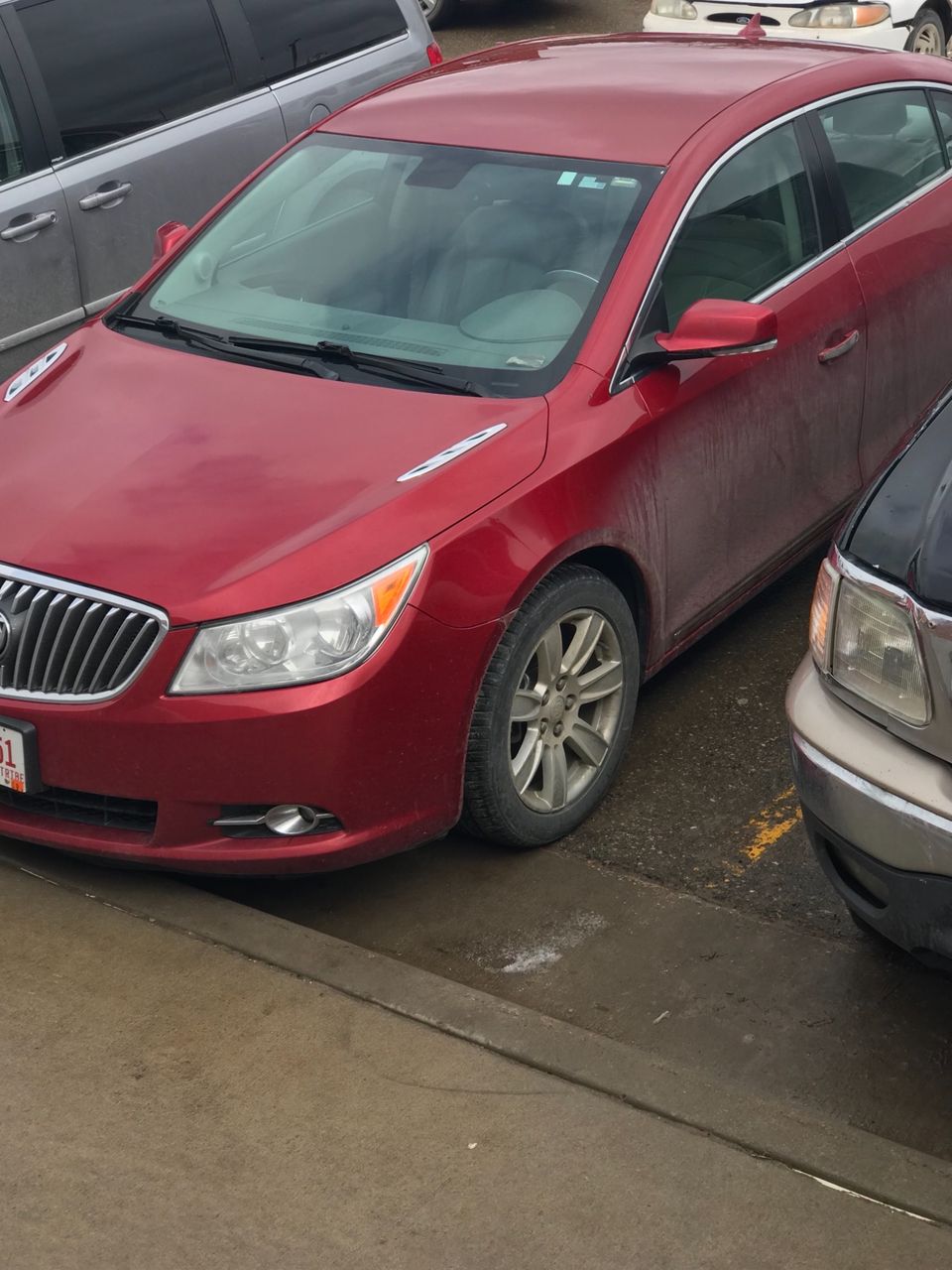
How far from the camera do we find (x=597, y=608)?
4223mm

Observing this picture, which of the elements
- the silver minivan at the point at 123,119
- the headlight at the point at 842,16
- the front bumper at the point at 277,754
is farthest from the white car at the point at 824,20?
the front bumper at the point at 277,754

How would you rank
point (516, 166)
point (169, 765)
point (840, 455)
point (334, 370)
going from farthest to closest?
1. point (840, 455)
2. point (516, 166)
3. point (334, 370)
4. point (169, 765)

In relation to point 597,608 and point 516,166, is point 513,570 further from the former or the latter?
point 516,166

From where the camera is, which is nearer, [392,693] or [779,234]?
[392,693]

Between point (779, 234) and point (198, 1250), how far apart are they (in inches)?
131

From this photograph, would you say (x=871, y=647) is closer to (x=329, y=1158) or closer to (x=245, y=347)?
(x=329, y=1158)

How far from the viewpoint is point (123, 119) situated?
264 inches

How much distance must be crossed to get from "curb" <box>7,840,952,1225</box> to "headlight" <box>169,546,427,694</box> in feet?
1.95

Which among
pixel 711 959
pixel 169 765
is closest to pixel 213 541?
pixel 169 765

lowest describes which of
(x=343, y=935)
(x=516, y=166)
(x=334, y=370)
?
(x=343, y=935)

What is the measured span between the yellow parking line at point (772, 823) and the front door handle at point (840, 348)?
51.4 inches

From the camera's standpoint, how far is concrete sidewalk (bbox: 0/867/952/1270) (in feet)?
9.31

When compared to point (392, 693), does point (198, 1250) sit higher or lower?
lower

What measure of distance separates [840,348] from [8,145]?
3.37 metres
